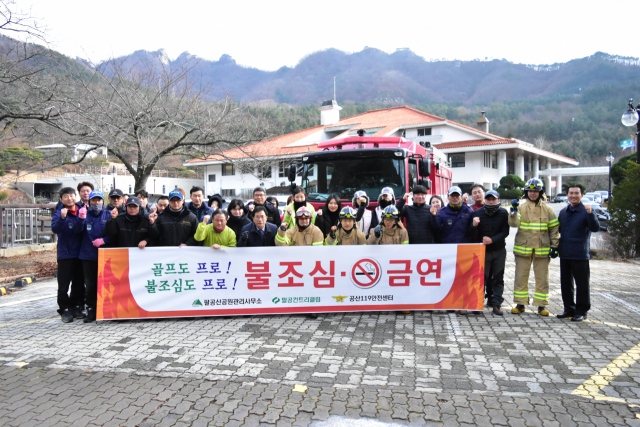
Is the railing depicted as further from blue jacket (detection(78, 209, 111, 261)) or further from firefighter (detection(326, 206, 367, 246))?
firefighter (detection(326, 206, 367, 246))

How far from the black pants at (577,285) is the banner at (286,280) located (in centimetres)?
122

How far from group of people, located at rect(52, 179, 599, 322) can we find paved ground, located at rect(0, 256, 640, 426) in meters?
0.50

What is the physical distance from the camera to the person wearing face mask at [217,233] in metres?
6.62

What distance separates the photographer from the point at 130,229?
673 cm

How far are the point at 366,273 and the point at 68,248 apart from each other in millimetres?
4484

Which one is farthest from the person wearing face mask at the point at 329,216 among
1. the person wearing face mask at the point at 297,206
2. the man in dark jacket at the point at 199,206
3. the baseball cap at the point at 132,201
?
the baseball cap at the point at 132,201

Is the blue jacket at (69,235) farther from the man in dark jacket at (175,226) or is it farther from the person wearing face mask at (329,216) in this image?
the person wearing face mask at (329,216)

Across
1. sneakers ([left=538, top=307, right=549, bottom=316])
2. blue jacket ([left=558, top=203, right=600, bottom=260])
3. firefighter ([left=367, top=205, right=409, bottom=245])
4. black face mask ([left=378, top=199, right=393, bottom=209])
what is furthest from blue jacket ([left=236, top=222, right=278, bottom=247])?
blue jacket ([left=558, top=203, right=600, bottom=260])

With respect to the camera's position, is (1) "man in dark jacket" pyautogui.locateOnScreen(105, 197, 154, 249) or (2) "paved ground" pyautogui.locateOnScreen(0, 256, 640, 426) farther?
(1) "man in dark jacket" pyautogui.locateOnScreen(105, 197, 154, 249)

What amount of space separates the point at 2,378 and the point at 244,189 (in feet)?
115

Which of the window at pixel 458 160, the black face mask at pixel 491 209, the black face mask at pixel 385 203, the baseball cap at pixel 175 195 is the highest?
the window at pixel 458 160

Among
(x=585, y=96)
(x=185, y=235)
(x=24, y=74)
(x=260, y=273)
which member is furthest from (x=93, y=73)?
(x=585, y=96)

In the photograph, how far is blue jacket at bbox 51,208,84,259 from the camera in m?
6.54

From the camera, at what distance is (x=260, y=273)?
6531 millimetres
